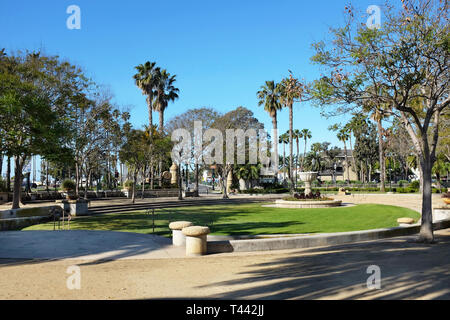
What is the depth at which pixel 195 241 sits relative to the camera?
1093cm

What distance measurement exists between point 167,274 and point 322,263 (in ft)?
12.2

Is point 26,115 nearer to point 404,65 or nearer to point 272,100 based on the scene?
point 404,65

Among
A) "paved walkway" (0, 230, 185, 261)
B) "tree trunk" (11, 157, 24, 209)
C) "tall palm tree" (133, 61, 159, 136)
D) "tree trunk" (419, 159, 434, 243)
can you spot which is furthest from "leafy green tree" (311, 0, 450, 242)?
"tall palm tree" (133, 61, 159, 136)

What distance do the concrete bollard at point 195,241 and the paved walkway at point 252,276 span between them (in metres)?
0.38

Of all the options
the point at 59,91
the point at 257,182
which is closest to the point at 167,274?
the point at 59,91

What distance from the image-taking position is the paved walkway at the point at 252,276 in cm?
680

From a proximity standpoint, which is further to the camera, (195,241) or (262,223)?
(262,223)

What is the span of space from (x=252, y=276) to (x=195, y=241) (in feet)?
10.3

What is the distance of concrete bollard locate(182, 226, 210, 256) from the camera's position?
35.8 feet

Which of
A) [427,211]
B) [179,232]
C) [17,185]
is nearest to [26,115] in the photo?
[17,185]

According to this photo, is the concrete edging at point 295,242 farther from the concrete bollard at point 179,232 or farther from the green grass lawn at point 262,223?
the green grass lawn at point 262,223

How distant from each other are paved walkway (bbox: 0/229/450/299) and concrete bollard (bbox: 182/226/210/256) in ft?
1.23

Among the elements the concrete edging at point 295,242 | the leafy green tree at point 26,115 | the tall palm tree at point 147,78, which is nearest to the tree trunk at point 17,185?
the leafy green tree at point 26,115
